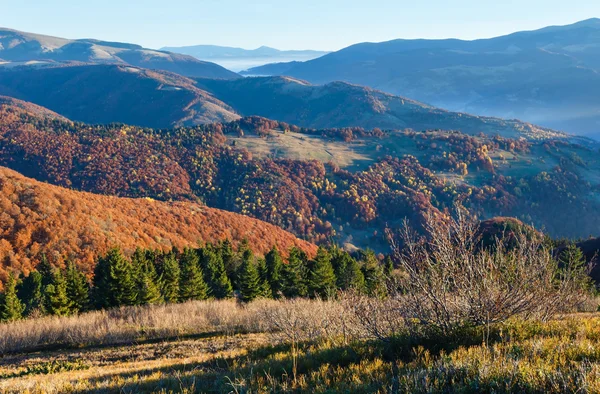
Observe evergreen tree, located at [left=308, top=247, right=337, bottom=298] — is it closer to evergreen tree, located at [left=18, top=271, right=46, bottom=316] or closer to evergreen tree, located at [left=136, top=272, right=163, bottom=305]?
evergreen tree, located at [left=136, top=272, right=163, bottom=305]

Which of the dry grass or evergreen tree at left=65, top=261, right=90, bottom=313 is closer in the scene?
the dry grass

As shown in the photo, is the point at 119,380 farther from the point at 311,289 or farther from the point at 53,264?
the point at 53,264

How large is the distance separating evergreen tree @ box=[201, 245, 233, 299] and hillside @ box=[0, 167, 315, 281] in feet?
41.4

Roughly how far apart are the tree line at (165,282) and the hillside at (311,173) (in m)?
89.5

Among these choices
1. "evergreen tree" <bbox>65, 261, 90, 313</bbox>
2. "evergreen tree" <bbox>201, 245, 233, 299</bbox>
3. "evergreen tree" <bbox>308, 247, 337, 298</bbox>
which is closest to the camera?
"evergreen tree" <bbox>65, 261, 90, 313</bbox>

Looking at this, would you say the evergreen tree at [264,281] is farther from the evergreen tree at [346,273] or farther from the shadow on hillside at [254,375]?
the shadow on hillside at [254,375]

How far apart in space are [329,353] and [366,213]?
454 ft

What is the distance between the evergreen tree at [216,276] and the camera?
3906 centimetres

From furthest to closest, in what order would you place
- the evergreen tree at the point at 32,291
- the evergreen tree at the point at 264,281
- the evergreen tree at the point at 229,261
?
the evergreen tree at the point at 229,261
the evergreen tree at the point at 264,281
the evergreen tree at the point at 32,291

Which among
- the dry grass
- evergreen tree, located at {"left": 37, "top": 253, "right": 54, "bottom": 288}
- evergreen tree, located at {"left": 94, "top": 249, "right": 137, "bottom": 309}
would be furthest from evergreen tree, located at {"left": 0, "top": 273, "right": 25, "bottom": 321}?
evergreen tree, located at {"left": 37, "top": 253, "right": 54, "bottom": 288}

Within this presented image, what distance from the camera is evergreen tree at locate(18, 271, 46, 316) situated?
115ft

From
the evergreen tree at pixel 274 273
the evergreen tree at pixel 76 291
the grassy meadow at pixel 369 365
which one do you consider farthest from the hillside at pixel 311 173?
the grassy meadow at pixel 369 365

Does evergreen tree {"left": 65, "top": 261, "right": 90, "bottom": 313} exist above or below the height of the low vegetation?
below

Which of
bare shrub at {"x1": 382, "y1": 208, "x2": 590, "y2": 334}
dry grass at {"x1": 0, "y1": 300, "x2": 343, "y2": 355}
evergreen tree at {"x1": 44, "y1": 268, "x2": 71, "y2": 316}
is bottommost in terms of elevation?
evergreen tree at {"x1": 44, "y1": 268, "x2": 71, "y2": 316}
